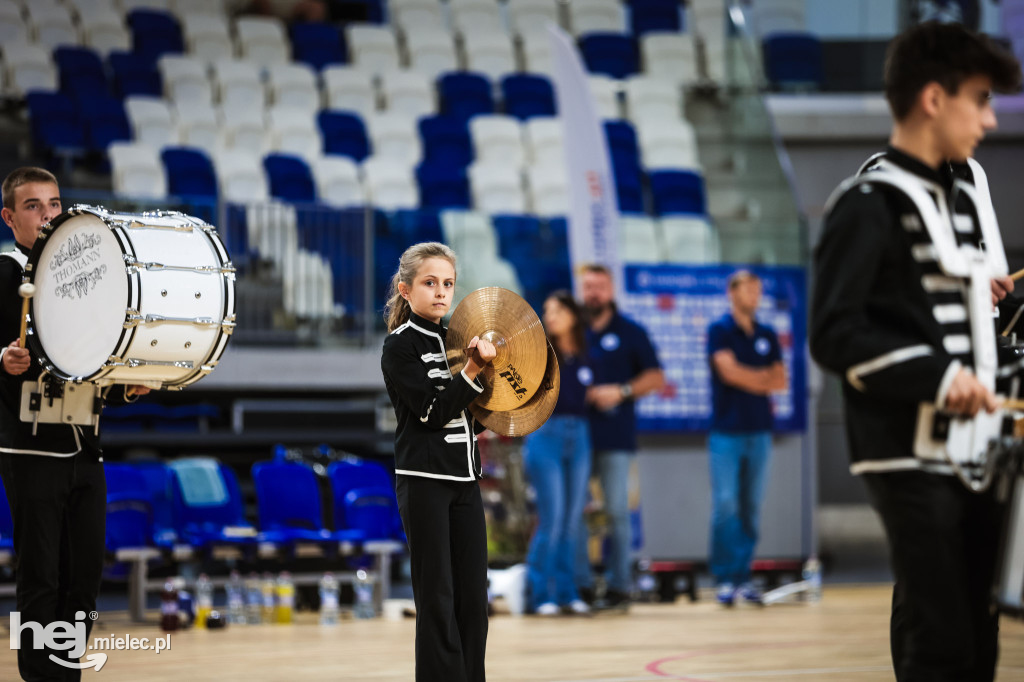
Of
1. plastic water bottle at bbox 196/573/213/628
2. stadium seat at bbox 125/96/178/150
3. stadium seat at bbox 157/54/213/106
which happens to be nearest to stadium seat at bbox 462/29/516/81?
stadium seat at bbox 157/54/213/106

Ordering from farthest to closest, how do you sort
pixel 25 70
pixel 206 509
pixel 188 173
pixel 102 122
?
pixel 25 70, pixel 102 122, pixel 188 173, pixel 206 509

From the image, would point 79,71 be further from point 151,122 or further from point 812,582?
point 812,582

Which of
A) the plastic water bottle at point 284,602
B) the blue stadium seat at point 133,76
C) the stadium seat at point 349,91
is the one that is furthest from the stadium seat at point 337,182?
the plastic water bottle at point 284,602

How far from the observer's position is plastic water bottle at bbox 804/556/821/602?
910cm

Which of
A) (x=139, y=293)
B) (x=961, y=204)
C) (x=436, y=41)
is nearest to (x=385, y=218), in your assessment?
(x=436, y=41)

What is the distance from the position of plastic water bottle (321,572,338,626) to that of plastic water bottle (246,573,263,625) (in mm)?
392

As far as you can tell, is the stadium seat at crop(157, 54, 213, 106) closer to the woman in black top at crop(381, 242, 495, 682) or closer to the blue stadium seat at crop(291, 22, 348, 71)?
the blue stadium seat at crop(291, 22, 348, 71)

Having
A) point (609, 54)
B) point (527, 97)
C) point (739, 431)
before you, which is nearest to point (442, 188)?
point (527, 97)

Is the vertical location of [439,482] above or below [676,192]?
below

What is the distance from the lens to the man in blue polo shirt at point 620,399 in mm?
→ 8352

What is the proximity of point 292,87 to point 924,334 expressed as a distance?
11552mm

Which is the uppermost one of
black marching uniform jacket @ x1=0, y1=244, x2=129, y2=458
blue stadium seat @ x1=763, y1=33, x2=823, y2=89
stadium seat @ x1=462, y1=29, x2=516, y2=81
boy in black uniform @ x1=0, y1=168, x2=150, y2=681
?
stadium seat @ x1=462, y1=29, x2=516, y2=81

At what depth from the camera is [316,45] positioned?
1463cm

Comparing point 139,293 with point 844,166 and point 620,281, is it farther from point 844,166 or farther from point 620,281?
point 844,166
